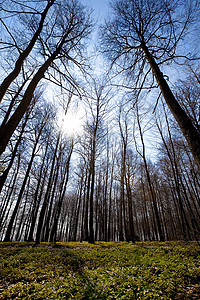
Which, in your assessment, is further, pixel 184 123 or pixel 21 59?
pixel 21 59

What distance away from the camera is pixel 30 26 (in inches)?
188

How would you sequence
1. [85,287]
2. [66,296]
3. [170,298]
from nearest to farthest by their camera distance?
[170,298] → [66,296] → [85,287]

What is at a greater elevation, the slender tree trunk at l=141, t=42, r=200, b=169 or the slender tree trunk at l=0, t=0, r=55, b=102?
the slender tree trunk at l=0, t=0, r=55, b=102

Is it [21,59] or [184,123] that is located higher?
[21,59]

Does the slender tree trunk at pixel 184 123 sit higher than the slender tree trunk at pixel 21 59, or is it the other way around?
the slender tree trunk at pixel 21 59

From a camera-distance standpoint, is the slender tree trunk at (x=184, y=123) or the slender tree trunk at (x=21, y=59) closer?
the slender tree trunk at (x=184, y=123)

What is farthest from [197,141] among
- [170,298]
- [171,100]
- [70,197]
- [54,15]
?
[70,197]

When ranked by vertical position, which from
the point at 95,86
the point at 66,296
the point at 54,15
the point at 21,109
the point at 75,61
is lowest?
the point at 66,296

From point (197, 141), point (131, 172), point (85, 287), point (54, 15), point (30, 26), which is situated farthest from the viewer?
point (131, 172)

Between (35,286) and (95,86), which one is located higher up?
(95,86)

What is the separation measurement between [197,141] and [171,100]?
1.58m

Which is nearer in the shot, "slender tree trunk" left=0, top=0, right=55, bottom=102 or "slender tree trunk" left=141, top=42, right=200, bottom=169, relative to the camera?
"slender tree trunk" left=141, top=42, right=200, bottom=169

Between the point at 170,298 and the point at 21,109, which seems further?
the point at 21,109

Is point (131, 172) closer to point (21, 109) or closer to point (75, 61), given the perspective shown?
point (75, 61)
